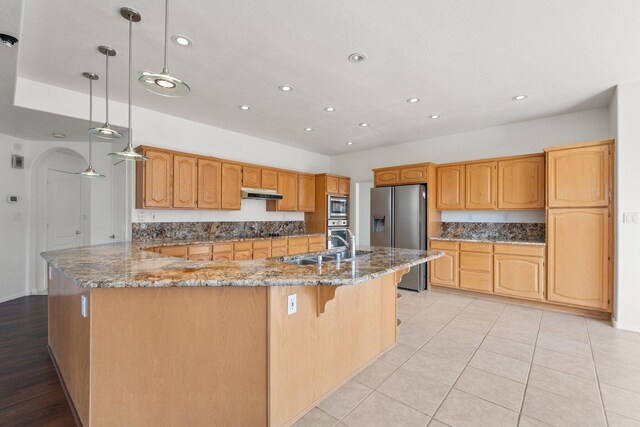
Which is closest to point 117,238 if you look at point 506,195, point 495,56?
point 495,56

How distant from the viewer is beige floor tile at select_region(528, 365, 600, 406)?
6.81 ft

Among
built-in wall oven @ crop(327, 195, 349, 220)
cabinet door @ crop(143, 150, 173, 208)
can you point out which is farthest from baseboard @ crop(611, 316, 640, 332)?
cabinet door @ crop(143, 150, 173, 208)

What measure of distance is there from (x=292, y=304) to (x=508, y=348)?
2336mm

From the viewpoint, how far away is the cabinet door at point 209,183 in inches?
174

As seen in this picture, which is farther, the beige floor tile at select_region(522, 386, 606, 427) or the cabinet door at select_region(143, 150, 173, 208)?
the cabinet door at select_region(143, 150, 173, 208)

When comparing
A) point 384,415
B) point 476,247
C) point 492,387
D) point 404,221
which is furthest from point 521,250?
point 384,415

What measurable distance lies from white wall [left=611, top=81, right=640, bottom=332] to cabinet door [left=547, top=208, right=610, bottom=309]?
0.20 metres

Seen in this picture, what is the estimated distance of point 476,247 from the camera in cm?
449

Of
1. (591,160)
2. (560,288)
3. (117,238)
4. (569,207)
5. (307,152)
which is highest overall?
(307,152)

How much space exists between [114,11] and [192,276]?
202 cm

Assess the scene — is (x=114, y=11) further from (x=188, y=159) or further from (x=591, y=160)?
(x=591, y=160)

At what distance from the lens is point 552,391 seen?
7.01 feet

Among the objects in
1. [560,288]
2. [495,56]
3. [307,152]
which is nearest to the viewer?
[495,56]

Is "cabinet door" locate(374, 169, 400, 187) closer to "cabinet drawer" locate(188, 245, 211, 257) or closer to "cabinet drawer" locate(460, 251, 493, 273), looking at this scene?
"cabinet drawer" locate(460, 251, 493, 273)
